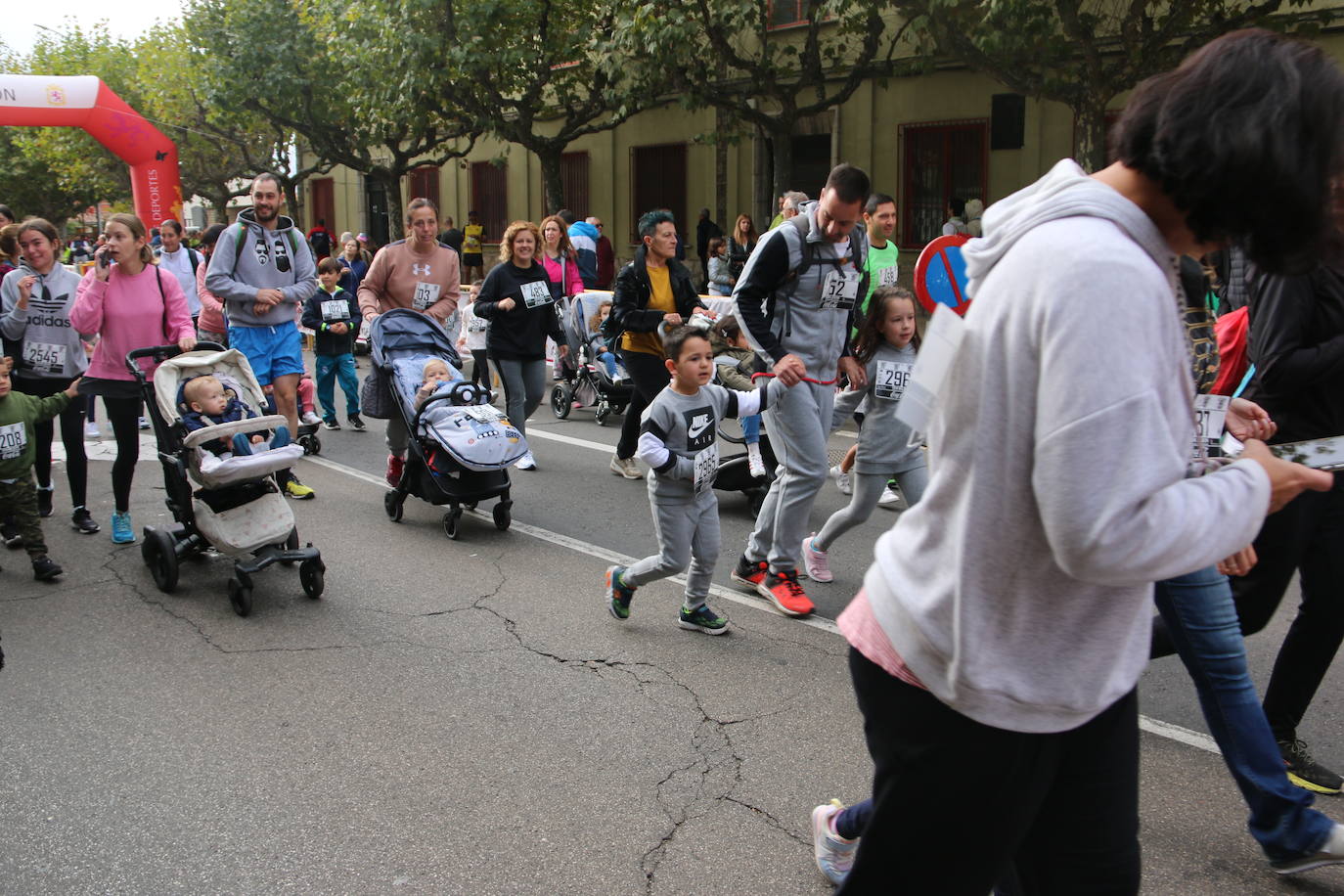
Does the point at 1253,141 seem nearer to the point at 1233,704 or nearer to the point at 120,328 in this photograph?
the point at 1233,704

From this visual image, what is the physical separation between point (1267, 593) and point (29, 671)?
4.56 metres

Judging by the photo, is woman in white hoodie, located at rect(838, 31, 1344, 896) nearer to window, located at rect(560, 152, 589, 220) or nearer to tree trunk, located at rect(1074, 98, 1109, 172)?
tree trunk, located at rect(1074, 98, 1109, 172)

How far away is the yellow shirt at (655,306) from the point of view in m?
7.88

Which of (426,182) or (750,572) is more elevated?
(426,182)

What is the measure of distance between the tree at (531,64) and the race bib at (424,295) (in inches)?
456

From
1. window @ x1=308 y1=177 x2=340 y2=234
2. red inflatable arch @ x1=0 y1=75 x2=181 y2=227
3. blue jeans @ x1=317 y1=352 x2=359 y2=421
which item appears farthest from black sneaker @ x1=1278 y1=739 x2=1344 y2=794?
window @ x1=308 y1=177 x2=340 y2=234

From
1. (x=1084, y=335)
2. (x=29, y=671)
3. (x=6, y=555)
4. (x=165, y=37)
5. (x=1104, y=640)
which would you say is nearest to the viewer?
(x=1084, y=335)

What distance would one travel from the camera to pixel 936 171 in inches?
837

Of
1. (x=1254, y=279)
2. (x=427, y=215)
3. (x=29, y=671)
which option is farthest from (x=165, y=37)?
(x=1254, y=279)

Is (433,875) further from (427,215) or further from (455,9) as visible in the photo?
(455,9)

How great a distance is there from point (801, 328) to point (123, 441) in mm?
3885

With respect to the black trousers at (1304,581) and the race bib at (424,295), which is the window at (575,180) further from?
the black trousers at (1304,581)

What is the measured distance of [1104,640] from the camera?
5.56 ft

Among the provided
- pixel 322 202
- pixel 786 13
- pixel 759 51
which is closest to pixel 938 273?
pixel 759 51
